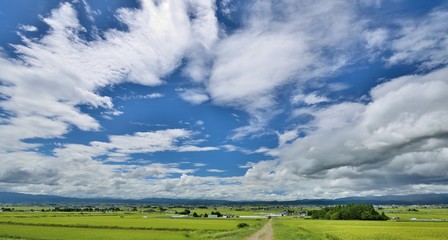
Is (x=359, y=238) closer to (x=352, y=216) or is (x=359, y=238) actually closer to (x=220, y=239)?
(x=220, y=239)

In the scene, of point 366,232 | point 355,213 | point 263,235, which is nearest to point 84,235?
point 263,235

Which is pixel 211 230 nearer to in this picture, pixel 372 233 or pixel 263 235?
pixel 263 235

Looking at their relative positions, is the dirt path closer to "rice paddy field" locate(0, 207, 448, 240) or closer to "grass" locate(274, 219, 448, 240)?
"grass" locate(274, 219, 448, 240)

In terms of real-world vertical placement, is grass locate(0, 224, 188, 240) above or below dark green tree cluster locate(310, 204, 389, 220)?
below

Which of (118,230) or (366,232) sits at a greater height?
(366,232)

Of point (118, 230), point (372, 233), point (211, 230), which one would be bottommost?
point (118, 230)

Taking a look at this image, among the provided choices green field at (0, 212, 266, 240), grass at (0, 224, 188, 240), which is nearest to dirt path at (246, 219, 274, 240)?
green field at (0, 212, 266, 240)

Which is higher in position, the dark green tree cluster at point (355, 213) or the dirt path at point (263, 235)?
the dark green tree cluster at point (355, 213)

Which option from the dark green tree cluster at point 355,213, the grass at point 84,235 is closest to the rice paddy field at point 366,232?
the grass at point 84,235

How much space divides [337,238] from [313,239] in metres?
3.77

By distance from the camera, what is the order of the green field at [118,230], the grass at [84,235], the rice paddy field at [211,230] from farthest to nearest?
the green field at [118,230] < the grass at [84,235] < the rice paddy field at [211,230]

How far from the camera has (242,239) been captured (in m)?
47.8

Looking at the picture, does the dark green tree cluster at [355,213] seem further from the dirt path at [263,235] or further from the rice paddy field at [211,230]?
the dirt path at [263,235]

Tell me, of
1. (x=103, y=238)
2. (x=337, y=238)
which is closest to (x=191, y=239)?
(x=103, y=238)
